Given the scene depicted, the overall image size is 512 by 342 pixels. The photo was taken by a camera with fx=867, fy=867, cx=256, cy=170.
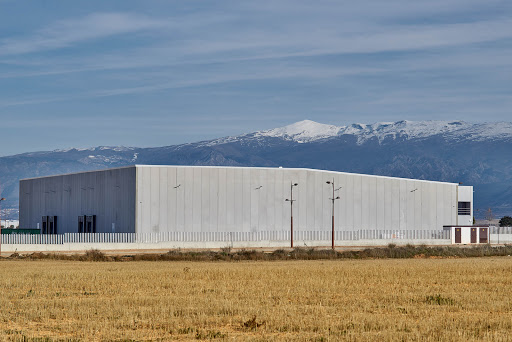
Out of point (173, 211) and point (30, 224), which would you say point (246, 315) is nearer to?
point (173, 211)

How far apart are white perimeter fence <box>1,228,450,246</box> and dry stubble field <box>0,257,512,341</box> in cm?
5106

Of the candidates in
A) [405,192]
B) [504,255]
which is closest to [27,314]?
[504,255]

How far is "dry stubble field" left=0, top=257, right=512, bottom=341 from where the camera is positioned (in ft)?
79.0

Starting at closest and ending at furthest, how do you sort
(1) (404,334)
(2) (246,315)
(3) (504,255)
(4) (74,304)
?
(1) (404,334) → (2) (246,315) → (4) (74,304) → (3) (504,255)

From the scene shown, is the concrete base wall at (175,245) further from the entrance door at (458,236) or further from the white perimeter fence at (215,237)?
the entrance door at (458,236)

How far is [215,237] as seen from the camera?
348 feet

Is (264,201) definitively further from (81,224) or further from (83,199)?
(81,224)

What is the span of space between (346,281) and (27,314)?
16.9 m

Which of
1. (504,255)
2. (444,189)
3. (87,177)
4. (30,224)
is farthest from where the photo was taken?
(30,224)

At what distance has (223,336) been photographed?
78.3 feet

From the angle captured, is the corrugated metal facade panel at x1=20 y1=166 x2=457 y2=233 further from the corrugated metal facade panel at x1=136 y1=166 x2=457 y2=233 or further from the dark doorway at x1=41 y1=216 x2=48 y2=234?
the dark doorway at x1=41 y1=216 x2=48 y2=234

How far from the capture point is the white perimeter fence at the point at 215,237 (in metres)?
94.6

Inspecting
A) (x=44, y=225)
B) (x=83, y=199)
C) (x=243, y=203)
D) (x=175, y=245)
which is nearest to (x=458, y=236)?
(x=243, y=203)

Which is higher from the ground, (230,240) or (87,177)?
(87,177)
